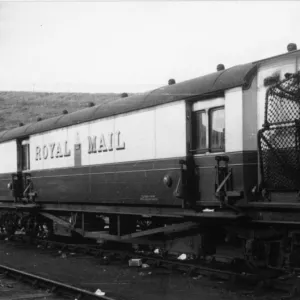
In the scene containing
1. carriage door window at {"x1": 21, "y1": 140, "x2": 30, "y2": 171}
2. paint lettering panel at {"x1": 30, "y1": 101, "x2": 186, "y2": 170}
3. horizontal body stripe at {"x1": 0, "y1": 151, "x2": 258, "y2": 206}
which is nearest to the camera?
horizontal body stripe at {"x1": 0, "y1": 151, "x2": 258, "y2": 206}

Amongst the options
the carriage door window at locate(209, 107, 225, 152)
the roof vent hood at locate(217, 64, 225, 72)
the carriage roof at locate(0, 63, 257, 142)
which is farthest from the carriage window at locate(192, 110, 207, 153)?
the roof vent hood at locate(217, 64, 225, 72)

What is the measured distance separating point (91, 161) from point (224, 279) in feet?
14.4

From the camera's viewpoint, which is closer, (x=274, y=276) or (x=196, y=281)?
(x=274, y=276)

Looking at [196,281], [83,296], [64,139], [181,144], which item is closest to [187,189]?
[181,144]

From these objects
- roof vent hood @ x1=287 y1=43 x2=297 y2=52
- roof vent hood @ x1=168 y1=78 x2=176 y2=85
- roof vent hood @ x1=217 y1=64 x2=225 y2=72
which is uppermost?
roof vent hood @ x1=287 y1=43 x2=297 y2=52

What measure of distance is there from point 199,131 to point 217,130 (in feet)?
1.42

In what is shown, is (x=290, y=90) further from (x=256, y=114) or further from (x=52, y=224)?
(x=52, y=224)

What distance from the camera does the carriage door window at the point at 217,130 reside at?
9.41m

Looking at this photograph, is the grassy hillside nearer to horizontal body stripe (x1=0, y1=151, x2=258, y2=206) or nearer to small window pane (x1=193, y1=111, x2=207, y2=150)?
horizontal body stripe (x1=0, y1=151, x2=258, y2=206)

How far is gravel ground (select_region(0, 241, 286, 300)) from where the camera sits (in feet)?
30.0

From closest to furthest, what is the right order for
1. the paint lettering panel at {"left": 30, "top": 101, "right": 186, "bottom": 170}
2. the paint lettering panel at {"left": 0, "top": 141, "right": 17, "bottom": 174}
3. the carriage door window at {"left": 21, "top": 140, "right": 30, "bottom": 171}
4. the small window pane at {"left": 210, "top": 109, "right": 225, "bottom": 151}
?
the small window pane at {"left": 210, "top": 109, "right": 225, "bottom": 151} < the paint lettering panel at {"left": 30, "top": 101, "right": 186, "bottom": 170} < the carriage door window at {"left": 21, "top": 140, "right": 30, "bottom": 171} < the paint lettering panel at {"left": 0, "top": 141, "right": 17, "bottom": 174}

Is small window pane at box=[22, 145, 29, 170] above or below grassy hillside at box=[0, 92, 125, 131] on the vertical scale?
below

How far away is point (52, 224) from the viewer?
55.6ft

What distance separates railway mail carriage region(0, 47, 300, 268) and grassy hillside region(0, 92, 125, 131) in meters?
42.1
